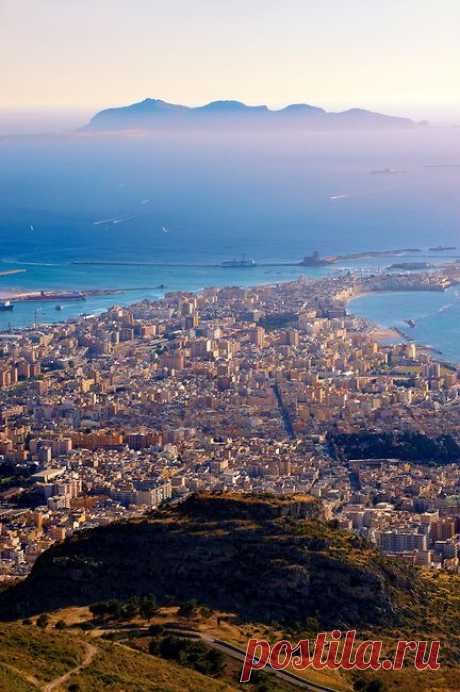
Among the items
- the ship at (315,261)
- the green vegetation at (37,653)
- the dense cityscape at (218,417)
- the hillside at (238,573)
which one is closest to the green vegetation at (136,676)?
the green vegetation at (37,653)

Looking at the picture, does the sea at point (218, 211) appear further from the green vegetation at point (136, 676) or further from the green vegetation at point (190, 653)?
the green vegetation at point (136, 676)

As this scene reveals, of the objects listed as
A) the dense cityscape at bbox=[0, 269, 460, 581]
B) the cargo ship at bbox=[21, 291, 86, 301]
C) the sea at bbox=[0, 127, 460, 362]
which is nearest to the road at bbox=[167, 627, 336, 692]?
the dense cityscape at bbox=[0, 269, 460, 581]

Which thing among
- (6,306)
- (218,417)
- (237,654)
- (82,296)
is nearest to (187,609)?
(237,654)

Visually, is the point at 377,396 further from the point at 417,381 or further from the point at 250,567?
the point at 250,567

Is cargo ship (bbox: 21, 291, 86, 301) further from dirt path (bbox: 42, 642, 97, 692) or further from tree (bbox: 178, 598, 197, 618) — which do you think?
dirt path (bbox: 42, 642, 97, 692)

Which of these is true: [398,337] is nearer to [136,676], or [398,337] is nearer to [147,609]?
[147,609]

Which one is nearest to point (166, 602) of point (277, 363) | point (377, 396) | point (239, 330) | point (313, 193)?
point (377, 396)

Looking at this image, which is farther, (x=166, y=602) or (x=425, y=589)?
(x=425, y=589)
